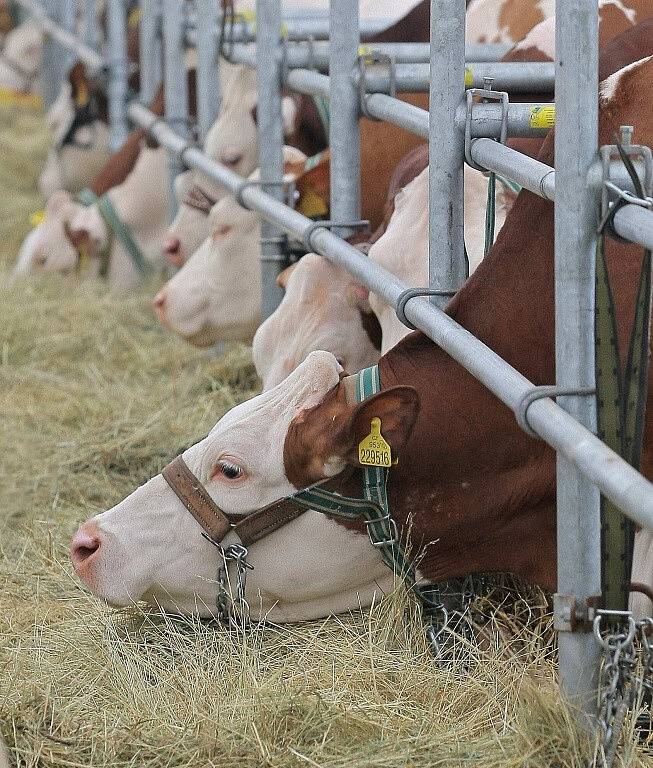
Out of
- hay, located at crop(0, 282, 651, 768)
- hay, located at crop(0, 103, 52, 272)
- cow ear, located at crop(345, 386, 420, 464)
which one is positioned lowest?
hay, located at crop(0, 103, 52, 272)

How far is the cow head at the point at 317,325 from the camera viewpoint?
145 inches

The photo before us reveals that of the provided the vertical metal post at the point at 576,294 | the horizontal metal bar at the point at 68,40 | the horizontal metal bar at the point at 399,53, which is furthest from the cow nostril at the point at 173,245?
the vertical metal post at the point at 576,294

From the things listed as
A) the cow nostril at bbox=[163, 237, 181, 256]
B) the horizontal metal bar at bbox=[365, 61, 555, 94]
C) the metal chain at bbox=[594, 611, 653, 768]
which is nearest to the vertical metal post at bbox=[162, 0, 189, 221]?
the cow nostril at bbox=[163, 237, 181, 256]

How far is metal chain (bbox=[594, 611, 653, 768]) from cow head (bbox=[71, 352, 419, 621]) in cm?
70

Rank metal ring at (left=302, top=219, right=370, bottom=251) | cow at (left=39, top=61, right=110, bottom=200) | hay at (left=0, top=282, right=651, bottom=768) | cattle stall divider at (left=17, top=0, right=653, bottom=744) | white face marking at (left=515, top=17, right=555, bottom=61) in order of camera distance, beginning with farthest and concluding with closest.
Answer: cow at (left=39, top=61, right=110, bottom=200) < white face marking at (left=515, top=17, right=555, bottom=61) < metal ring at (left=302, top=219, right=370, bottom=251) < hay at (left=0, top=282, right=651, bottom=768) < cattle stall divider at (left=17, top=0, right=653, bottom=744)

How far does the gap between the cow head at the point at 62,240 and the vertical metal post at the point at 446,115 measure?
4242 millimetres

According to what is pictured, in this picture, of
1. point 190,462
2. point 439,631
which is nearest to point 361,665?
point 439,631

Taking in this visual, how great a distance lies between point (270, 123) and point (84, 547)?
211cm

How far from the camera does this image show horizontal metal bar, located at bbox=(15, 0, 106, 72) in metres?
7.90

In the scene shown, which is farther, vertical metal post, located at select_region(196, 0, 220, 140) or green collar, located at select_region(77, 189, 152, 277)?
green collar, located at select_region(77, 189, 152, 277)

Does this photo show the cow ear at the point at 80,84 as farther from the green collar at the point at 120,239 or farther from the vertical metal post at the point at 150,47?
the green collar at the point at 120,239

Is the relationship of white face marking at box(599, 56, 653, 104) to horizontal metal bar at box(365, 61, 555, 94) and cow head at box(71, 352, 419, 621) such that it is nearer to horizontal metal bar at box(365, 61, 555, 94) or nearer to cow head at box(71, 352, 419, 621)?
horizontal metal bar at box(365, 61, 555, 94)

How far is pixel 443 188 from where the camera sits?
2820mm

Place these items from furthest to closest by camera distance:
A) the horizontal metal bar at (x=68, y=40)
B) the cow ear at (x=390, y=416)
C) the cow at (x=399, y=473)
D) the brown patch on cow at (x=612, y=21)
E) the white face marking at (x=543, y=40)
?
the horizontal metal bar at (x=68, y=40) < the brown patch on cow at (x=612, y=21) < the white face marking at (x=543, y=40) < the cow at (x=399, y=473) < the cow ear at (x=390, y=416)
